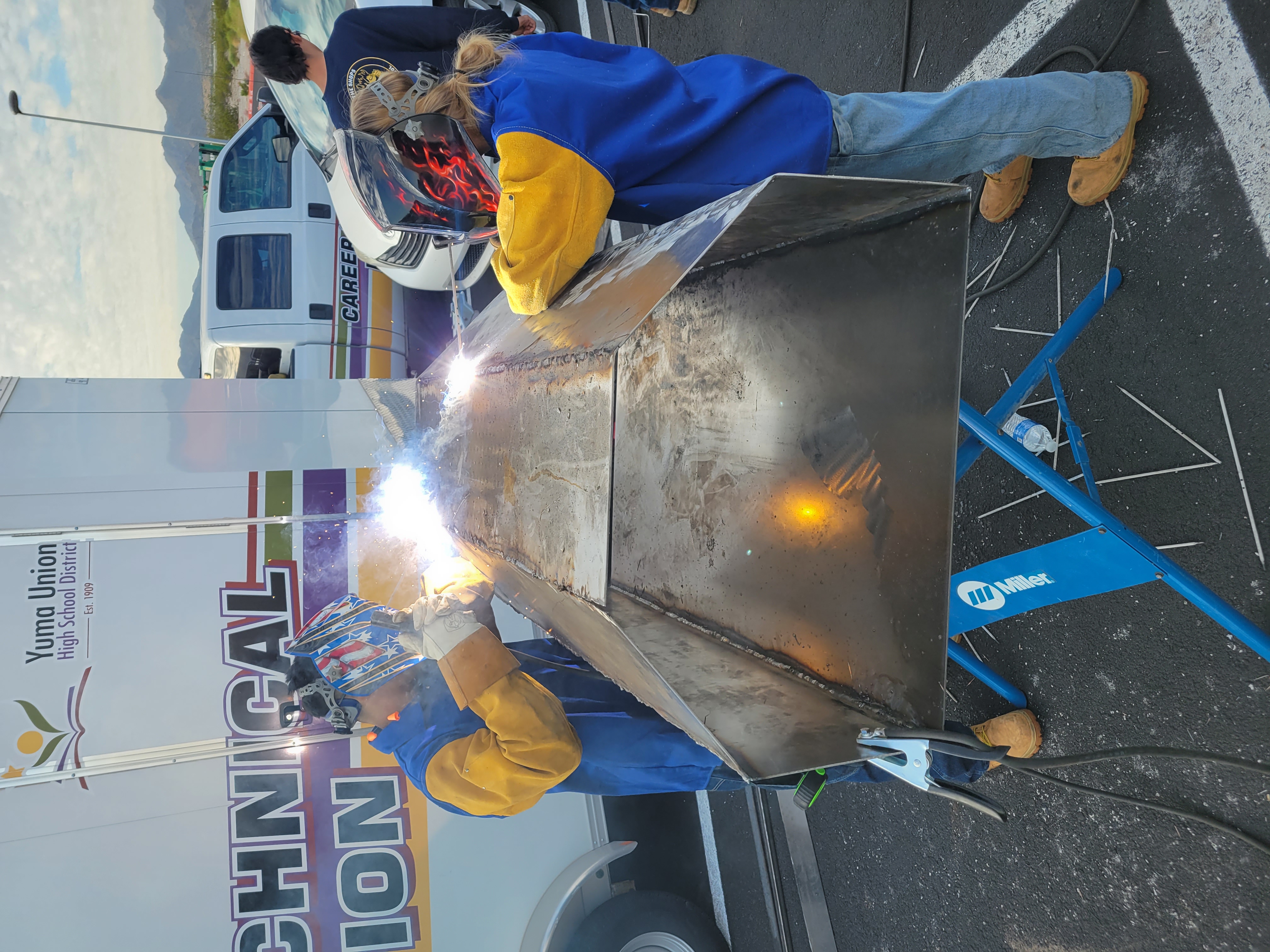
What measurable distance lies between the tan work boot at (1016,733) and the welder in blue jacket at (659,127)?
1864 mm

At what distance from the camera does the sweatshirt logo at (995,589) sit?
1808 mm

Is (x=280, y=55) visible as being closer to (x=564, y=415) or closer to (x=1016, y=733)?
(x=564, y=415)

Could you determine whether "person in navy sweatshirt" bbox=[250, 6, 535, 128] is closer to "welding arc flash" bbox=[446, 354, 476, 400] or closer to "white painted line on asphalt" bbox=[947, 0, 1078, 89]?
"welding arc flash" bbox=[446, 354, 476, 400]

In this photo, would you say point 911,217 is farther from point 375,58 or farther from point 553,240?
point 375,58

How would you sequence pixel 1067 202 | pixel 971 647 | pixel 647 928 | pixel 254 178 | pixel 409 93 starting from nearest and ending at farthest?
pixel 409 93 → pixel 1067 202 → pixel 971 647 → pixel 647 928 → pixel 254 178

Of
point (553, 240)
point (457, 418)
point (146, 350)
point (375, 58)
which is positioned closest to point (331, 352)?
point (146, 350)

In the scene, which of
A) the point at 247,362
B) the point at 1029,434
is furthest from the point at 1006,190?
the point at 247,362

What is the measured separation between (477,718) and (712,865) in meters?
2.03

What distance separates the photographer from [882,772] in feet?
8.09

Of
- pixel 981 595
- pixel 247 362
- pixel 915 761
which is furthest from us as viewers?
pixel 247 362

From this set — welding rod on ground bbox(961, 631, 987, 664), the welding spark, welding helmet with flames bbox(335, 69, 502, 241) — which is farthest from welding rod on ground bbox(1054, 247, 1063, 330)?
the welding spark

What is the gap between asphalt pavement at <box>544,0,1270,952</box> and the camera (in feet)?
6.39

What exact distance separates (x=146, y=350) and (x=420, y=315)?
1.87 meters

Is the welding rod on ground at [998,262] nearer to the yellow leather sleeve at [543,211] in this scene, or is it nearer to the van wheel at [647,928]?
the yellow leather sleeve at [543,211]
